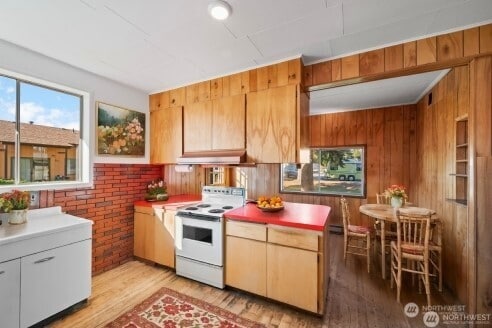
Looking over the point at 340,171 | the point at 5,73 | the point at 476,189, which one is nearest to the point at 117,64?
the point at 5,73

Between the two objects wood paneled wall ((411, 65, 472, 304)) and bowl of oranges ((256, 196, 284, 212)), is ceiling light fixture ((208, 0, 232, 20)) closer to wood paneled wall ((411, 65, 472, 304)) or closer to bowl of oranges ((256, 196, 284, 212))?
bowl of oranges ((256, 196, 284, 212))

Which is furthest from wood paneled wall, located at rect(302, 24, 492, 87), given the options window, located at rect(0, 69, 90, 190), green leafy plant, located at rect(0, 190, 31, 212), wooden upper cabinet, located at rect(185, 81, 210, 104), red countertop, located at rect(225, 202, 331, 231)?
green leafy plant, located at rect(0, 190, 31, 212)

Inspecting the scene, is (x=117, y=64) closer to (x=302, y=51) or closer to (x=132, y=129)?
(x=132, y=129)

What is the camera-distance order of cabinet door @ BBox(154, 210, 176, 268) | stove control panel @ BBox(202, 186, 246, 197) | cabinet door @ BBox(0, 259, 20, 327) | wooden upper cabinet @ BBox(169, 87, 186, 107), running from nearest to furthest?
cabinet door @ BBox(0, 259, 20, 327) < cabinet door @ BBox(154, 210, 176, 268) < stove control panel @ BBox(202, 186, 246, 197) < wooden upper cabinet @ BBox(169, 87, 186, 107)

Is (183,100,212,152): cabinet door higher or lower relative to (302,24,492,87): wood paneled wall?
lower

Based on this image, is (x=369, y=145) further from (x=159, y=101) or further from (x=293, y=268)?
(x=159, y=101)

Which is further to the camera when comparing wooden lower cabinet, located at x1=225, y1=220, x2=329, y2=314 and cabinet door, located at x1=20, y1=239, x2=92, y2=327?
wooden lower cabinet, located at x1=225, y1=220, x2=329, y2=314

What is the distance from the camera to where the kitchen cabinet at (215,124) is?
2.71m

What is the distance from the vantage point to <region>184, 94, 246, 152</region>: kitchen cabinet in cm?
271

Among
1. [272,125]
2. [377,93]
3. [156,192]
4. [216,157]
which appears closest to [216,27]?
[272,125]

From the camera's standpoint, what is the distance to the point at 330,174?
4.89 metres

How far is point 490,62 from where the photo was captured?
5.65 ft

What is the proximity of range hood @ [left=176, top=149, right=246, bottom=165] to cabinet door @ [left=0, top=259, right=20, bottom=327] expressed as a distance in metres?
1.83

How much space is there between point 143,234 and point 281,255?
6.78 ft
